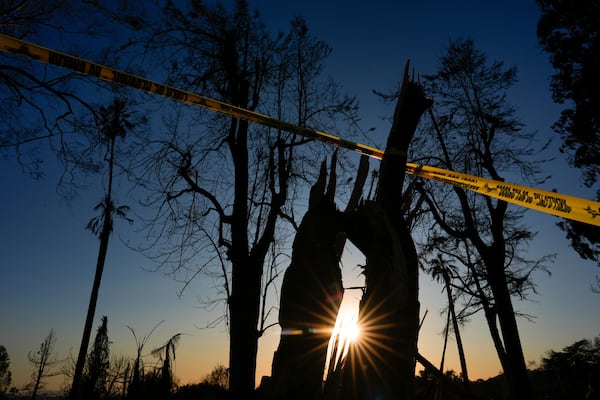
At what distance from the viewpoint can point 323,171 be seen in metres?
2.13

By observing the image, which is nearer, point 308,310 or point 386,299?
point 386,299

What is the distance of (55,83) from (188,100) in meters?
4.83

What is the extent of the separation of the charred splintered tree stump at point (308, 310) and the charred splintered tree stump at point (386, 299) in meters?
0.13

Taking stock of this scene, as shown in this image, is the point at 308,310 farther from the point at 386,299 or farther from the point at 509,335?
the point at 509,335

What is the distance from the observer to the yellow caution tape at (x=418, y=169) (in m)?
2.94

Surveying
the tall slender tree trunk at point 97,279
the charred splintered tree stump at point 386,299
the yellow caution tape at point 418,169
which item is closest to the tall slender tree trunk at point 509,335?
the yellow caution tape at point 418,169

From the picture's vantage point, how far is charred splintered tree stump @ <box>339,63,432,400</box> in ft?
4.82

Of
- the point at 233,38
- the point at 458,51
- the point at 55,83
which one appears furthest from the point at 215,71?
the point at 458,51

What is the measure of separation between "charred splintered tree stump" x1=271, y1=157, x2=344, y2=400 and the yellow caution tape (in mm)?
1129

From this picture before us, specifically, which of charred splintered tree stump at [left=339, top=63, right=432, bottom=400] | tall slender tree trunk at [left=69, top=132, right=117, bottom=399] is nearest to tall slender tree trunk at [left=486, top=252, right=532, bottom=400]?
charred splintered tree stump at [left=339, top=63, right=432, bottom=400]

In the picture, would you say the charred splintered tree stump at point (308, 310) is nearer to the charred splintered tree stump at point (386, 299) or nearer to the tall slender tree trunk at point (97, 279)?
the charred splintered tree stump at point (386, 299)

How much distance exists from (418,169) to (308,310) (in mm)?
1385

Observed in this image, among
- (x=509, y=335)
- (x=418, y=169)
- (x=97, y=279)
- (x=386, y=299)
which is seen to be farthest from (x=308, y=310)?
(x=97, y=279)

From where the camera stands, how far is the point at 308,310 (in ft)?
5.48
